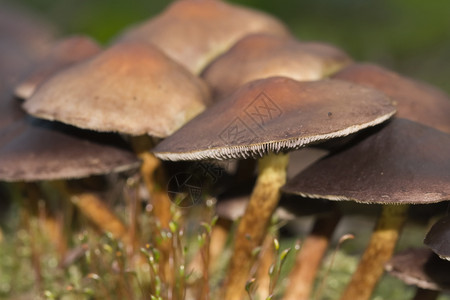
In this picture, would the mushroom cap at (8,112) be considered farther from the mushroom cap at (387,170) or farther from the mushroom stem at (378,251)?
the mushroom stem at (378,251)

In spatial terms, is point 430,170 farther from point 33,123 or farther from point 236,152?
point 33,123

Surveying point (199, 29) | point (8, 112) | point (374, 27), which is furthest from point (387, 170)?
point (374, 27)

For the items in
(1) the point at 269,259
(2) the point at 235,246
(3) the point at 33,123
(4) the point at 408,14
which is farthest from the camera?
(4) the point at 408,14

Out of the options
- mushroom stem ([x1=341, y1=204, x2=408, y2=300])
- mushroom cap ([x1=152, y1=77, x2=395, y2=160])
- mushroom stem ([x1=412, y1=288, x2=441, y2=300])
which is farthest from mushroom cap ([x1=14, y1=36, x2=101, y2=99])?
mushroom stem ([x1=412, y1=288, x2=441, y2=300])

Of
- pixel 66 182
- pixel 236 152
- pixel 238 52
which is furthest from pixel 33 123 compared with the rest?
pixel 236 152

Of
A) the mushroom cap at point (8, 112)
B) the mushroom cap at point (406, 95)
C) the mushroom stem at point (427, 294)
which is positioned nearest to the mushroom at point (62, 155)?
the mushroom cap at point (8, 112)

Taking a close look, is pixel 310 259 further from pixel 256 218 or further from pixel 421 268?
pixel 421 268
